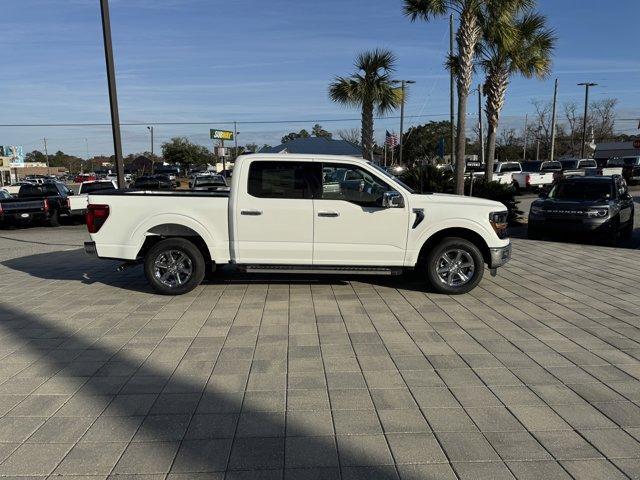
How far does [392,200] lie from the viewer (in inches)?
263

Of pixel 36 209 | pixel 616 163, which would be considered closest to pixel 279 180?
pixel 36 209

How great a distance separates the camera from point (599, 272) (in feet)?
28.1

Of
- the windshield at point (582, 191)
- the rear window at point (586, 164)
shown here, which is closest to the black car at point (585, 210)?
the windshield at point (582, 191)

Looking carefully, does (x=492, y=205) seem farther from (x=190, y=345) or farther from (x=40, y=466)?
(x=40, y=466)

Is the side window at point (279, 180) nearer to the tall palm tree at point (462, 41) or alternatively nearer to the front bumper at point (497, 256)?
the front bumper at point (497, 256)

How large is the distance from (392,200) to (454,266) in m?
→ 1.30

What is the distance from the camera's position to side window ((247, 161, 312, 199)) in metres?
6.85

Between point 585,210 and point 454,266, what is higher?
point 585,210

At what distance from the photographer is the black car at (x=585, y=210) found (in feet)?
38.0

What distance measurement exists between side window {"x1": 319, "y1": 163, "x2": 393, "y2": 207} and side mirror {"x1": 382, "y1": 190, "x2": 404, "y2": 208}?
0.31 feet

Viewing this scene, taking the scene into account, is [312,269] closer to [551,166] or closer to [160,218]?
[160,218]

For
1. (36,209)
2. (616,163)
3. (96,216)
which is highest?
(616,163)

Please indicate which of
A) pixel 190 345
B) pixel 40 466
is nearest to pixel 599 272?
pixel 190 345

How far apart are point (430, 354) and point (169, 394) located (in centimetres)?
238
